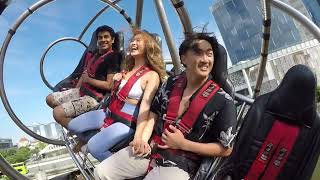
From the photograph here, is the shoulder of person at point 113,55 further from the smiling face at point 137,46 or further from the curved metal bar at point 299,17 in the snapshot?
the curved metal bar at point 299,17

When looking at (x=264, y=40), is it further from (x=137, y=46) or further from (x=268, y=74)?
(x=268, y=74)

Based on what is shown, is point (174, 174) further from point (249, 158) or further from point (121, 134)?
point (121, 134)

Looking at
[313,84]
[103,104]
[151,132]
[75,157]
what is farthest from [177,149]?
[75,157]

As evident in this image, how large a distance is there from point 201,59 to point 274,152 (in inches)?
25.8

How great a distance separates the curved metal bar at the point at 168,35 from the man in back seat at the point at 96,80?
34.7 inches

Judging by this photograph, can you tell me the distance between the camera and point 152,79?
269cm

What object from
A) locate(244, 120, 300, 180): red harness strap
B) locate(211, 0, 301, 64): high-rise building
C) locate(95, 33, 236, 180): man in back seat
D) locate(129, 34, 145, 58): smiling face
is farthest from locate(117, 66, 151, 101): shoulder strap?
locate(211, 0, 301, 64): high-rise building

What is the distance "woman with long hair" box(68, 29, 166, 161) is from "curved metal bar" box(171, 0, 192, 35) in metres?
0.25

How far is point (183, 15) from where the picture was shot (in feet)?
9.06

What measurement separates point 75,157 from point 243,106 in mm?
1627

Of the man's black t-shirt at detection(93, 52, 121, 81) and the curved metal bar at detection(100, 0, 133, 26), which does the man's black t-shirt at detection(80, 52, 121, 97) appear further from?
the curved metal bar at detection(100, 0, 133, 26)

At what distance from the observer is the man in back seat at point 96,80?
3.70 meters

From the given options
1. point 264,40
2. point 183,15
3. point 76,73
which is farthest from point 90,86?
point 264,40

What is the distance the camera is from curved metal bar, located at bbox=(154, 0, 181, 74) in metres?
2.81
